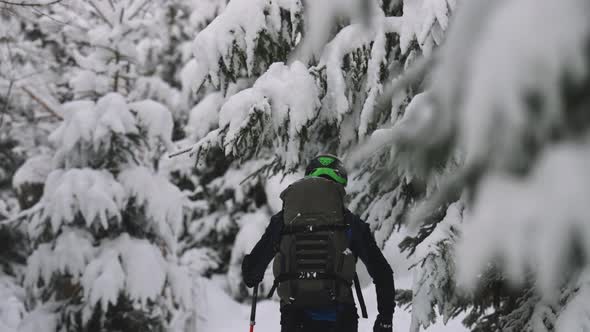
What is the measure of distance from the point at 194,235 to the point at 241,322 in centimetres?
366

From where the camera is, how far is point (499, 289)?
4.26 meters

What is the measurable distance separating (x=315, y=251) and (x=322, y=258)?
0.23 feet

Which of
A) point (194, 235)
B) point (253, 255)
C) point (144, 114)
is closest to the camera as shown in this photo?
point (253, 255)

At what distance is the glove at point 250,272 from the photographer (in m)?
4.57

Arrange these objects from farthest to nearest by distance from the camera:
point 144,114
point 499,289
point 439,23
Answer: point 144,114, point 499,289, point 439,23

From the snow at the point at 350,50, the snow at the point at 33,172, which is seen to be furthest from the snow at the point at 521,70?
the snow at the point at 33,172

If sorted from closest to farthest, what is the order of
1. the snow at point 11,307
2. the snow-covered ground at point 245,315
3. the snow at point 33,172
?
1. the snow at point 11,307
2. the snow at point 33,172
3. the snow-covered ground at point 245,315

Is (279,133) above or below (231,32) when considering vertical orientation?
below

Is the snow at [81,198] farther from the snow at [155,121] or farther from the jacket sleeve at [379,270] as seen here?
the jacket sleeve at [379,270]

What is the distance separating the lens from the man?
394 cm

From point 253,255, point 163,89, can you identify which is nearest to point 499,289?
point 253,255

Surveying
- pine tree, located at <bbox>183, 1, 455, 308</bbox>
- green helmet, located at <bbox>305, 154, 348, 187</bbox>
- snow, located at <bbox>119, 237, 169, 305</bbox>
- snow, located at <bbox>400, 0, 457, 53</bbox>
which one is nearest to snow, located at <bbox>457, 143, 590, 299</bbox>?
Result: pine tree, located at <bbox>183, 1, 455, 308</bbox>

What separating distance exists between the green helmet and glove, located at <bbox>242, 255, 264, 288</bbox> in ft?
3.09

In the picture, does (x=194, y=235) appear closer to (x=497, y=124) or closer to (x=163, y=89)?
(x=163, y=89)
